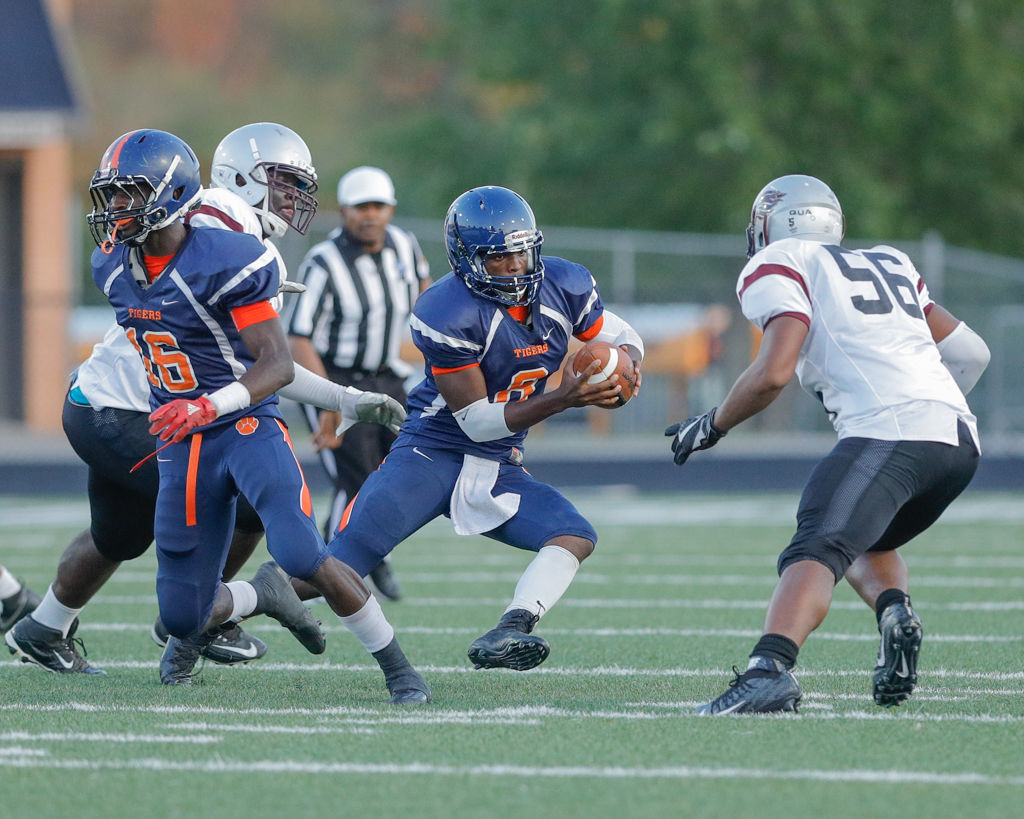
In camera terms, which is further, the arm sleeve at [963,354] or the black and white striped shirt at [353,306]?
the black and white striped shirt at [353,306]

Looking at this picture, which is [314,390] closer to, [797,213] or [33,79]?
[797,213]

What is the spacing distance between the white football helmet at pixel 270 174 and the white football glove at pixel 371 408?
0.77m

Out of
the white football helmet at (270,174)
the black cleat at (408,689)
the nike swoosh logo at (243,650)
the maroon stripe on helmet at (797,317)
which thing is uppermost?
the white football helmet at (270,174)

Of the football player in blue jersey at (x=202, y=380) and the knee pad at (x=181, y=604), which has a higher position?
the football player in blue jersey at (x=202, y=380)

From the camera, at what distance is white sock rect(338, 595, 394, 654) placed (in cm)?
462

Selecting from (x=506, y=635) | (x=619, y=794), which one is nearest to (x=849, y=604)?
(x=506, y=635)

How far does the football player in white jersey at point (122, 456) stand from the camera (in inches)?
200

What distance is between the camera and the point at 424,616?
665 centimetres

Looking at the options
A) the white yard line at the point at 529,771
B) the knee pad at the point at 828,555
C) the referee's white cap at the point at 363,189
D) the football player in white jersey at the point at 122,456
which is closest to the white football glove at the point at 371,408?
the football player in white jersey at the point at 122,456

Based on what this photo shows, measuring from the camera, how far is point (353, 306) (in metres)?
7.50

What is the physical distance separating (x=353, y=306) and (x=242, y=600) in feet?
8.74

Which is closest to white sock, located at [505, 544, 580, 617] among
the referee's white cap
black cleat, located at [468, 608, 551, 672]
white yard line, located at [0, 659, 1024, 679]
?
black cleat, located at [468, 608, 551, 672]

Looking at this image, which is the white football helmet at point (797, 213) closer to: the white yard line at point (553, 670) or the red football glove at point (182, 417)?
the white yard line at point (553, 670)

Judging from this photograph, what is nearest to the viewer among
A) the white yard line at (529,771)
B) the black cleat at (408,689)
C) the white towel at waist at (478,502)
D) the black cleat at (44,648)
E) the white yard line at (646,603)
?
the white yard line at (529,771)
